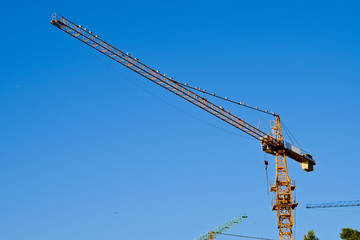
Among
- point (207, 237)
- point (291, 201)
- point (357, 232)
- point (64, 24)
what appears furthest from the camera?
point (207, 237)

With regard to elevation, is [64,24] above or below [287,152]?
above

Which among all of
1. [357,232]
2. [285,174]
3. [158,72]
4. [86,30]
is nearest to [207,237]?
[357,232]

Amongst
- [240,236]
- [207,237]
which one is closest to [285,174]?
[240,236]

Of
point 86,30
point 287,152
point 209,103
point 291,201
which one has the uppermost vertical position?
point 86,30

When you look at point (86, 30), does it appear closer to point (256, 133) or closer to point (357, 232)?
point (256, 133)

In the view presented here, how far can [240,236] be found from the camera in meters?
145

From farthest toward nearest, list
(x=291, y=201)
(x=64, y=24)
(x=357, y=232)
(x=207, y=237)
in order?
(x=207, y=237) < (x=357, y=232) < (x=291, y=201) < (x=64, y=24)

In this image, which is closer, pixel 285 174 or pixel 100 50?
pixel 100 50

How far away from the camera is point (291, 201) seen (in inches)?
4353

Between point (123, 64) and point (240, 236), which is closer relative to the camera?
point (123, 64)

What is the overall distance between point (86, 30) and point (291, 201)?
53.7 meters

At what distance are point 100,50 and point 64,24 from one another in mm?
8420

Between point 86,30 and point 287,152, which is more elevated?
point 86,30

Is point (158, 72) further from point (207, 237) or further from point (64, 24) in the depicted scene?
point (207, 237)
